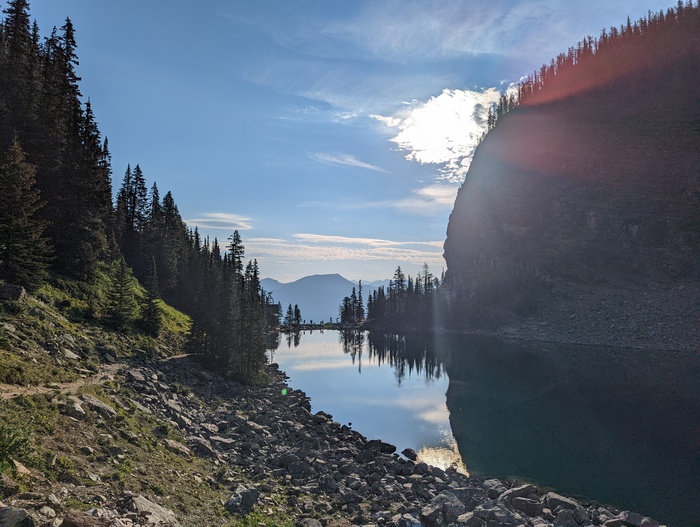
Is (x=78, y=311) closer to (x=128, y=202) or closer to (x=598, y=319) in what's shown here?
(x=128, y=202)

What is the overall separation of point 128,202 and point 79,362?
7964 cm

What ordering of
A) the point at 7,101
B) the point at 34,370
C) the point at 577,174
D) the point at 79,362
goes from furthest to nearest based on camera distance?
the point at 577,174
the point at 7,101
the point at 79,362
the point at 34,370

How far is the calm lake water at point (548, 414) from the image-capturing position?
96.2ft

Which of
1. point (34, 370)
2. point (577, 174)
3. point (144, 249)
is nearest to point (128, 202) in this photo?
point (144, 249)

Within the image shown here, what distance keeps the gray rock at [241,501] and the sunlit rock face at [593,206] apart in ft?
381

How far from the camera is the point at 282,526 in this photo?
1623 centimetres

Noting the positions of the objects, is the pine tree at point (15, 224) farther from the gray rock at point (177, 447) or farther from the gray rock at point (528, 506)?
the gray rock at point (528, 506)

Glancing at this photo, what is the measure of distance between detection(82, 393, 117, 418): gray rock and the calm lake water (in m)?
25.7

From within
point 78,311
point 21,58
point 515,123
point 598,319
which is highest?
point 515,123

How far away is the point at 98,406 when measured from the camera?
17.9 m

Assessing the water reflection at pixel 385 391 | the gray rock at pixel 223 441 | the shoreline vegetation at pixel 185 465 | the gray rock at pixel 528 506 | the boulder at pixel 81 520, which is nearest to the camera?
the boulder at pixel 81 520

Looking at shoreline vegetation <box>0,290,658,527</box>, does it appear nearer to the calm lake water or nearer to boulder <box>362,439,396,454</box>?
boulder <box>362,439,396,454</box>

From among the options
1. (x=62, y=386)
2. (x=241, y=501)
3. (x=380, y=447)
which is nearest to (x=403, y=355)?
(x=380, y=447)

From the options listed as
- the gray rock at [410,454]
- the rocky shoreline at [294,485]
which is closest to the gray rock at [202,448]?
the rocky shoreline at [294,485]
